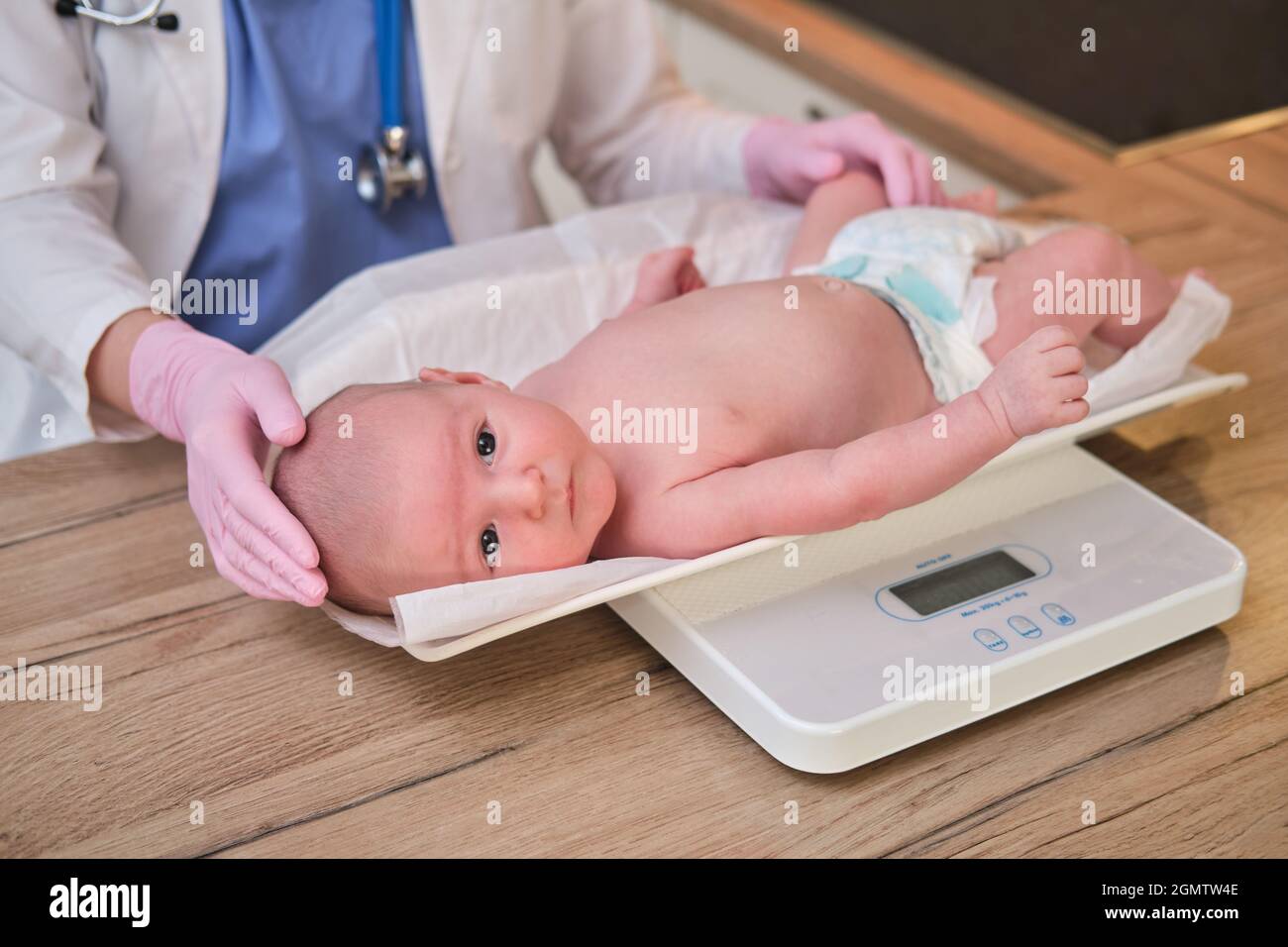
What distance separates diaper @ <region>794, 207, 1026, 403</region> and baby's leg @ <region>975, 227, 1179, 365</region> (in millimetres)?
17

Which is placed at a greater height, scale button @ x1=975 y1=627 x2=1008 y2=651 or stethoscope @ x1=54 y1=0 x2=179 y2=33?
stethoscope @ x1=54 y1=0 x2=179 y2=33

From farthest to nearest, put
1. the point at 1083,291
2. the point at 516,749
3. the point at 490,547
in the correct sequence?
1. the point at 1083,291
2. the point at 490,547
3. the point at 516,749

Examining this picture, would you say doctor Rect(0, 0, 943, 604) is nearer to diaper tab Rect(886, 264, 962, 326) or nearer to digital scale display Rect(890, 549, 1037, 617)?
diaper tab Rect(886, 264, 962, 326)

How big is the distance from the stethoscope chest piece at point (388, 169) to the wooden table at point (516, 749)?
464 millimetres

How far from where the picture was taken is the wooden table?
729 millimetres

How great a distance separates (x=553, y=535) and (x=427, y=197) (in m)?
0.61

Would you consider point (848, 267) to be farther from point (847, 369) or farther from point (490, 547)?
point (490, 547)

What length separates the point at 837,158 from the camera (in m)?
1.28

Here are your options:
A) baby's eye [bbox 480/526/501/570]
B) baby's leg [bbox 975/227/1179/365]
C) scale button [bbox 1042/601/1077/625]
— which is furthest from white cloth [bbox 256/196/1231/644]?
baby's eye [bbox 480/526/501/570]

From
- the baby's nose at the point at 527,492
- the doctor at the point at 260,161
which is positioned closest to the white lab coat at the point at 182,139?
the doctor at the point at 260,161

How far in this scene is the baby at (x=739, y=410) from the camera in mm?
859

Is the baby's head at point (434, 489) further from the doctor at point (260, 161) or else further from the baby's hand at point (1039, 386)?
the baby's hand at point (1039, 386)

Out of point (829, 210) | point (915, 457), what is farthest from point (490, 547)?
point (829, 210)

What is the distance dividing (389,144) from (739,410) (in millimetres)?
494
